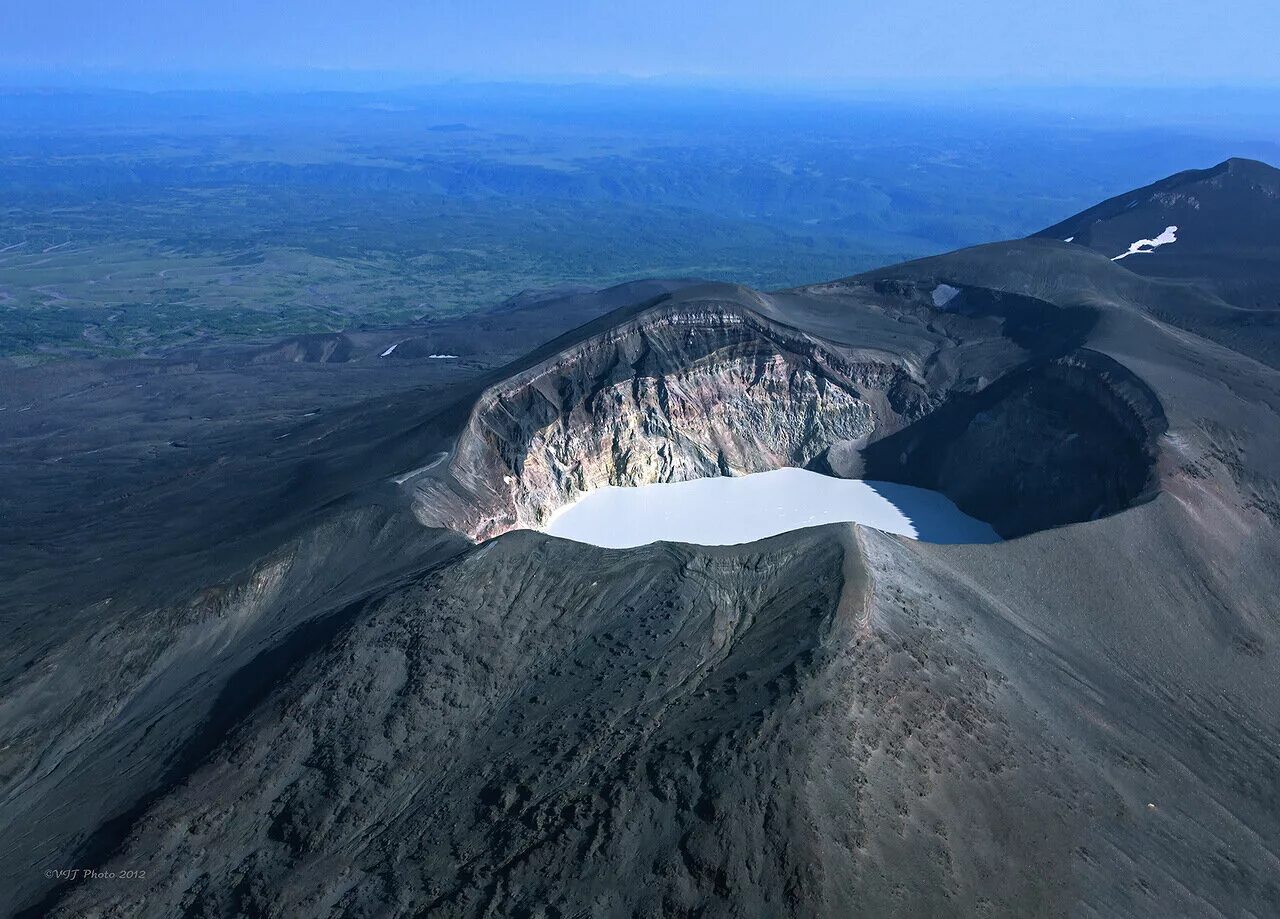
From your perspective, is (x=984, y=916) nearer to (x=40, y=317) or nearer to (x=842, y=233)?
(x=40, y=317)

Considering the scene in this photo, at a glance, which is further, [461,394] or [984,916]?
[461,394]

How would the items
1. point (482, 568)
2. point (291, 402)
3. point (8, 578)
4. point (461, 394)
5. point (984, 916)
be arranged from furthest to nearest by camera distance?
point (291, 402) < point (461, 394) < point (8, 578) < point (482, 568) < point (984, 916)

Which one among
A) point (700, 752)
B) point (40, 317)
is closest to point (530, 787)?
point (700, 752)

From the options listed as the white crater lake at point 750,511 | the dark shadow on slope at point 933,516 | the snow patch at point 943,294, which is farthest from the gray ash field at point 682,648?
the snow patch at point 943,294

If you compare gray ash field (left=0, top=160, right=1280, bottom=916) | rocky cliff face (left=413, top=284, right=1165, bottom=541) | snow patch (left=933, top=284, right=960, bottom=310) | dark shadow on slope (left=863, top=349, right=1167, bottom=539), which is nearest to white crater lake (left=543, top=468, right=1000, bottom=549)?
rocky cliff face (left=413, top=284, right=1165, bottom=541)

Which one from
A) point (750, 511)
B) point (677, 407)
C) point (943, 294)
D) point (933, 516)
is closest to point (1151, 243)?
point (943, 294)

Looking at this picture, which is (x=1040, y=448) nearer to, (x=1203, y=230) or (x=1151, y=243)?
(x=1151, y=243)

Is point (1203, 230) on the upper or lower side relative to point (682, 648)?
lower

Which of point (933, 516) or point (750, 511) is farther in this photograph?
point (750, 511)
